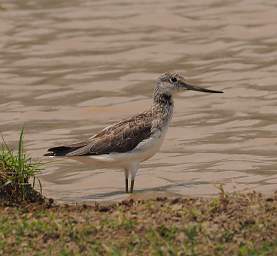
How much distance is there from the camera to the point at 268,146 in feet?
44.6

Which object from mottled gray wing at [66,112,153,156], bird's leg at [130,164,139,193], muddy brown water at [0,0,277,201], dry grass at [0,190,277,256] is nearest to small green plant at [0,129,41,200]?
dry grass at [0,190,277,256]

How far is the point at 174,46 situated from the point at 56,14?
312 centimetres

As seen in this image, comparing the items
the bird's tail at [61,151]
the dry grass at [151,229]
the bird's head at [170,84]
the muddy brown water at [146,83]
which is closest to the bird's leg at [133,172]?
the muddy brown water at [146,83]

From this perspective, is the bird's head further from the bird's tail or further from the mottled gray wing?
the bird's tail

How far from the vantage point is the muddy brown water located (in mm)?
12836

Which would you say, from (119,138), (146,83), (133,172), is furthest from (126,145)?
(146,83)

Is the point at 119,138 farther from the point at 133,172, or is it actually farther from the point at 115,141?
the point at 133,172

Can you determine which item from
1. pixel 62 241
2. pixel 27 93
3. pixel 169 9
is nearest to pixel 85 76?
pixel 27 93

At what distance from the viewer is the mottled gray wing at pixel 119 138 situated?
12.1 m

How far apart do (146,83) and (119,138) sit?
4.60 metres

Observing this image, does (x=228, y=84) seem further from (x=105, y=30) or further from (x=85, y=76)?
(x=105, y=30)

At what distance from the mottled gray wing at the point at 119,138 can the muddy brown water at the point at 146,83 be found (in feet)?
1.56

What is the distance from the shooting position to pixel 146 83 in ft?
55.1

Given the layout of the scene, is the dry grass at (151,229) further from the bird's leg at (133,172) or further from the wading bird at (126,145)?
the wading bird at (126,145)
